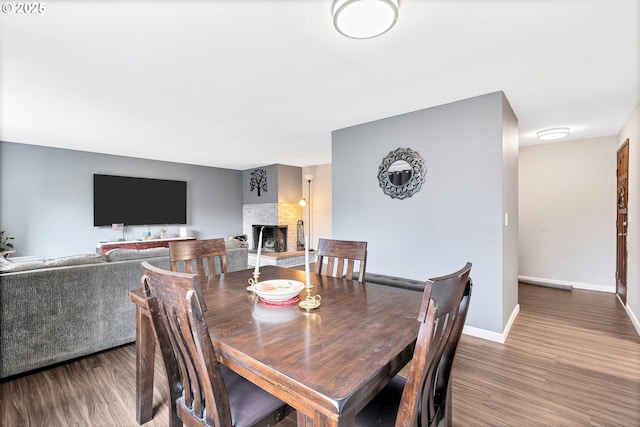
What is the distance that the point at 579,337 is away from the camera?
2689mm

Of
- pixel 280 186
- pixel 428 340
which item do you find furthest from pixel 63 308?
pixel 280 186

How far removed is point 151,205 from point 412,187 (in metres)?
5.23

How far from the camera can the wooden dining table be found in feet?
2.52

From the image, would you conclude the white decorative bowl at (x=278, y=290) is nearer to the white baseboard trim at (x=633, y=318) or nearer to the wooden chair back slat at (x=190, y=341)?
the wooden chair back slat at (x=190, y=341)

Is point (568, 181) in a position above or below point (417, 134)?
below

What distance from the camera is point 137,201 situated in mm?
5621

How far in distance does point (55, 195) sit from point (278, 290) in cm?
535

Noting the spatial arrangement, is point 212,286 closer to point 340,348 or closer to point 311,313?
point 311,313

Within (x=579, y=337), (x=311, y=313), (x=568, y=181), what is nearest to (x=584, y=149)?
(x=568, y=181)

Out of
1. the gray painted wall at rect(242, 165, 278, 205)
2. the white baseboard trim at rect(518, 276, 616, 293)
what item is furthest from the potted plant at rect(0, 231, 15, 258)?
the white baseboard trim at rect(518, 276, 616, 293)

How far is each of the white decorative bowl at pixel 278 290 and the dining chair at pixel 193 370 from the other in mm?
361

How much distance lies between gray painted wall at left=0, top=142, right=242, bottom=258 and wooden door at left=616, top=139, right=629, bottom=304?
744 cm

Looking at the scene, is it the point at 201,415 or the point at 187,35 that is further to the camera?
the point at 187,35

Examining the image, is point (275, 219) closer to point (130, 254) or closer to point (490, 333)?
point (130, 254)
